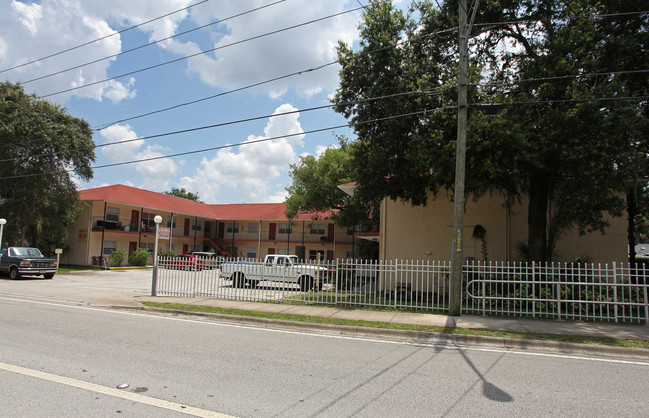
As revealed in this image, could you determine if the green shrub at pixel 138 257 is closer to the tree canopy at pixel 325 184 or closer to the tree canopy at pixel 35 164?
the tree canopy at pixel 35 164

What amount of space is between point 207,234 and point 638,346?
147 feet

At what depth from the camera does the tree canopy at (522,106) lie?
1109 cm

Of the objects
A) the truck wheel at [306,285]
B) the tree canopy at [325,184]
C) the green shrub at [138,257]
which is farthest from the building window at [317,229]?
the truck wheel at [306,285]

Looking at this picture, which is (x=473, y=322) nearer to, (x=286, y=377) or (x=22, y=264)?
(x=286, y=377)

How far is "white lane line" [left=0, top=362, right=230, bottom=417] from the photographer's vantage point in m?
4.13

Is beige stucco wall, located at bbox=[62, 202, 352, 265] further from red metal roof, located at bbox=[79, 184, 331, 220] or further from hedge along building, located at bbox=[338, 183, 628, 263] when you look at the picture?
hedge along building, located at bbox=[338, 183, 628, 263]

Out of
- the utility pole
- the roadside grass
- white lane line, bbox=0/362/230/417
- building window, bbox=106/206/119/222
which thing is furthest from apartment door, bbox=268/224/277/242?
white lane line, bbox=0/362/230/417

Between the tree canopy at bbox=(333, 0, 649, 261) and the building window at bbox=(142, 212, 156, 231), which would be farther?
the building window at bbox=(142, 212, 156, 231)

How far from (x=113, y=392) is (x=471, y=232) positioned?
15.4 m

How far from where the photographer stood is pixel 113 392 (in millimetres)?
4637

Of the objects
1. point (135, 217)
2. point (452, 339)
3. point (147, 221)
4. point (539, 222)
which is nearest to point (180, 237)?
point (147, 221)

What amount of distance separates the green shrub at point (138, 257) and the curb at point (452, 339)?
95.6 ft

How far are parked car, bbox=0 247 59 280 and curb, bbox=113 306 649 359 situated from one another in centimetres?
1687

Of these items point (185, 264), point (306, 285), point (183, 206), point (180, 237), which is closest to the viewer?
point (185, 264)
